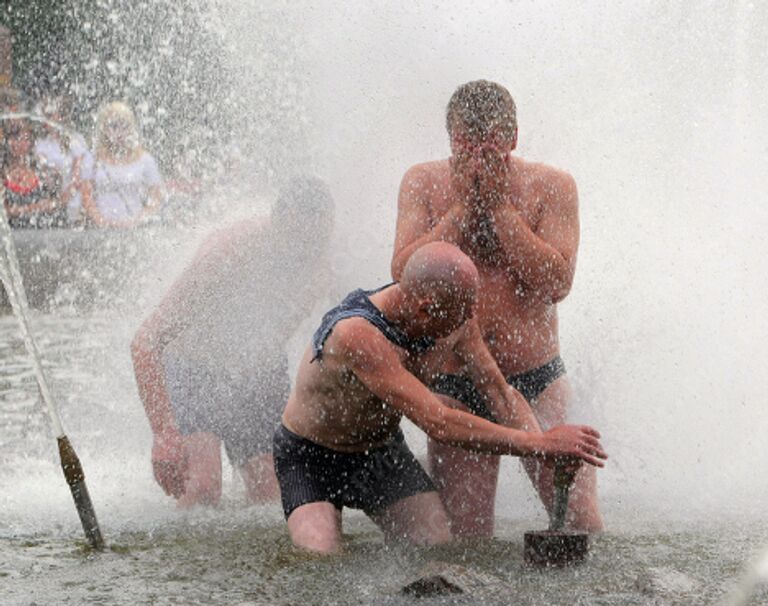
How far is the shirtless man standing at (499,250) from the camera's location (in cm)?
453

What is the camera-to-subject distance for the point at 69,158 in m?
10.8

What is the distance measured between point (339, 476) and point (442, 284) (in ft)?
3.13

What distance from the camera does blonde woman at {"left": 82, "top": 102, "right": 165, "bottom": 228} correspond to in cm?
977

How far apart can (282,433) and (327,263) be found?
1330 mm

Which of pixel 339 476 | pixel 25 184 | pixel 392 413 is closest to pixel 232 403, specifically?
pixel 339 476

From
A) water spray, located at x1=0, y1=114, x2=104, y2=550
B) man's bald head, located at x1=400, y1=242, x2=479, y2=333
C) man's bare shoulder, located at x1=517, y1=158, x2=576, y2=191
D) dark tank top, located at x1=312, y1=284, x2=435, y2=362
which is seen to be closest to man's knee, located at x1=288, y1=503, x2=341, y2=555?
dark tank top, located at x1=312, y1=284, x2=435, y2=362

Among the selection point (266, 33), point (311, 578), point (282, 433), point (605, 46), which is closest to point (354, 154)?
point (266, 33)

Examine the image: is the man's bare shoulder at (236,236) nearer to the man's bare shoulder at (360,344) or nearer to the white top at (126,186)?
the man's bare shoulder at (360,344)

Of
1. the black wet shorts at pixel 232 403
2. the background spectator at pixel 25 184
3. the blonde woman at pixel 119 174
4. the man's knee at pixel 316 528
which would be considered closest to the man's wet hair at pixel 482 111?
the man's knee at pixel 316 528

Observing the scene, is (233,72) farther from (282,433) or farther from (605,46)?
(282,433)

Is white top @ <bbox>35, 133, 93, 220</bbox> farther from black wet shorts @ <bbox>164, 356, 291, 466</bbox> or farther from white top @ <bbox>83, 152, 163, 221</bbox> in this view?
black wet shorts @ <bbox>164, 356, 291, 466</bbox>

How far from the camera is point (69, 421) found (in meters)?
6.61

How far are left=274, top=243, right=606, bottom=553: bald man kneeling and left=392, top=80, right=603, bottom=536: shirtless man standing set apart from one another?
17 centimetres

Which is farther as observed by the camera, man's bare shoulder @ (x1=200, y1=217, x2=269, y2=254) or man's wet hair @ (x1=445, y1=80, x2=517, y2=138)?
man's bare shoulder @ (x1=200, y1=217, x2=269, y2=254)
